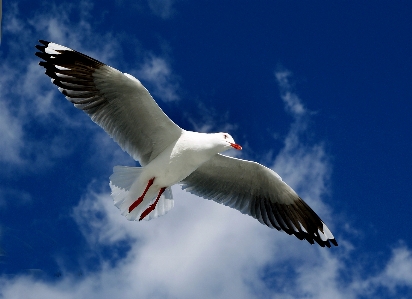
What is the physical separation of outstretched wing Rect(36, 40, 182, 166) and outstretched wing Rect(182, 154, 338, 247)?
2.09 ft

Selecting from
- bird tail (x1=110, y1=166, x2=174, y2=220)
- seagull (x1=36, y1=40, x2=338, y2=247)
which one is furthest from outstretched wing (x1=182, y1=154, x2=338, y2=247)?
bird tail (x1=110, y1=166, x2=174, y2=220)

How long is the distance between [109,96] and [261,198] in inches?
67.6

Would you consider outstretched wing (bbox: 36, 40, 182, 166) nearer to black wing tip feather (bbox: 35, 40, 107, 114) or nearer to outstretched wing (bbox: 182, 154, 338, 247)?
black wing tip feather (bbox: 35, 40, 107, 114)

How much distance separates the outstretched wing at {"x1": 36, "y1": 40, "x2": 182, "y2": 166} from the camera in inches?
221

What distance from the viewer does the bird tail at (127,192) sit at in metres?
5.89

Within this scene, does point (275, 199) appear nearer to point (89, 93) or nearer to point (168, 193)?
point (168, 193)

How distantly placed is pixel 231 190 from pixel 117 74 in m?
1.60

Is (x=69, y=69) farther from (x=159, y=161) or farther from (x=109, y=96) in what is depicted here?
(x=159, y=161)

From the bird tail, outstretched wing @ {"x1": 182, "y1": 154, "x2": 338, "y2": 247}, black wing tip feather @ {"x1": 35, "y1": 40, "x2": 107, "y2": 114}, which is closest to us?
black wing tip feather @ {"x1": 35, "y1": 40, "x2": 107, "y2": 114}

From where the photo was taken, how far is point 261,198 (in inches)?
251

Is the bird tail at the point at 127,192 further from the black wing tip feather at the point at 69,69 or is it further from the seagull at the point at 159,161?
the black wing tip feather at the point at 69,69

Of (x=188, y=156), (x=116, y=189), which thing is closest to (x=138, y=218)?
(x=116, y=189)

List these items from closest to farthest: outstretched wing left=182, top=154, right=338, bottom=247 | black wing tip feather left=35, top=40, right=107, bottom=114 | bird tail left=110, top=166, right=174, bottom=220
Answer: black wing tip feather left=35, top=40, right=107, bottom=114 < bird tail left=110, top=166, right=174, bottom=220 < outstretched wing left=182, top=154, right=338, bottom=247

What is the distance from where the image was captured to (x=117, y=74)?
18.3 feet
